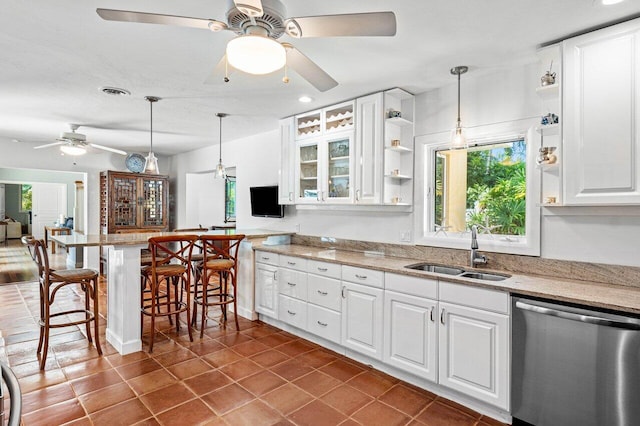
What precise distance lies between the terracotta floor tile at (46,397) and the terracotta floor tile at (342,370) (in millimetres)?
1852

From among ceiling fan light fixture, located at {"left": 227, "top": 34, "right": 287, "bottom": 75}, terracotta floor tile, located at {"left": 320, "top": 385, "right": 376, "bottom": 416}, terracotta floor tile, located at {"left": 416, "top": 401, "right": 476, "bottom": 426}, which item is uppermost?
ceiling fan light fixture, located at {"left": 227, "top": 34, "right": 287, "bottom": 75}

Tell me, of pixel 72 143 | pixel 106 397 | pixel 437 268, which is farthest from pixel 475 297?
pixel 72 143

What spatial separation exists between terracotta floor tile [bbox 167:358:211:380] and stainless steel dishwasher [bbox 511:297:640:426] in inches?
89.8

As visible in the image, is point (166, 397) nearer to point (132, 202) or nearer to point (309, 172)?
point (309, 172)

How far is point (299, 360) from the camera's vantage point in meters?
3.11

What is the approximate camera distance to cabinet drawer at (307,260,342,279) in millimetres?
3199

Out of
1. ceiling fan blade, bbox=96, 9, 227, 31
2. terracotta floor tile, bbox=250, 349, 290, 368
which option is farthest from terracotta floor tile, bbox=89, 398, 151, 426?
ceiling fan blade, bbox=96, 9, 227, 31

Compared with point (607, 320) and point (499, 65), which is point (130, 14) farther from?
point (607, 320)

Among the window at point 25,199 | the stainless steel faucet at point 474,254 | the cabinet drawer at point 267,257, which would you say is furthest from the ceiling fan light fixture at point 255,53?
the window at point 25,199

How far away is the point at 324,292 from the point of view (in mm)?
3314

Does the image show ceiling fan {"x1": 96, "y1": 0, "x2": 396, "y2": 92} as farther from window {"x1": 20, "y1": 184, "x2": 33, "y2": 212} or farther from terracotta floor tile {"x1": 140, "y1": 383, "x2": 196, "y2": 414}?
window {"x1": 20, "y1": 184, "x2": 33, "y2": 212}

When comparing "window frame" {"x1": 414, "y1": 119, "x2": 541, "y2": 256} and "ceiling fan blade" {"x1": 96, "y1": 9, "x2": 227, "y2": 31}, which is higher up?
"ceiling fan blade" {"x1": 96, "y1": 9, "x2": 227, "y2": 31}

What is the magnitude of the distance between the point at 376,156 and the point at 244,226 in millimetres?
2945

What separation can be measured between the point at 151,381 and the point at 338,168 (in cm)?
254
